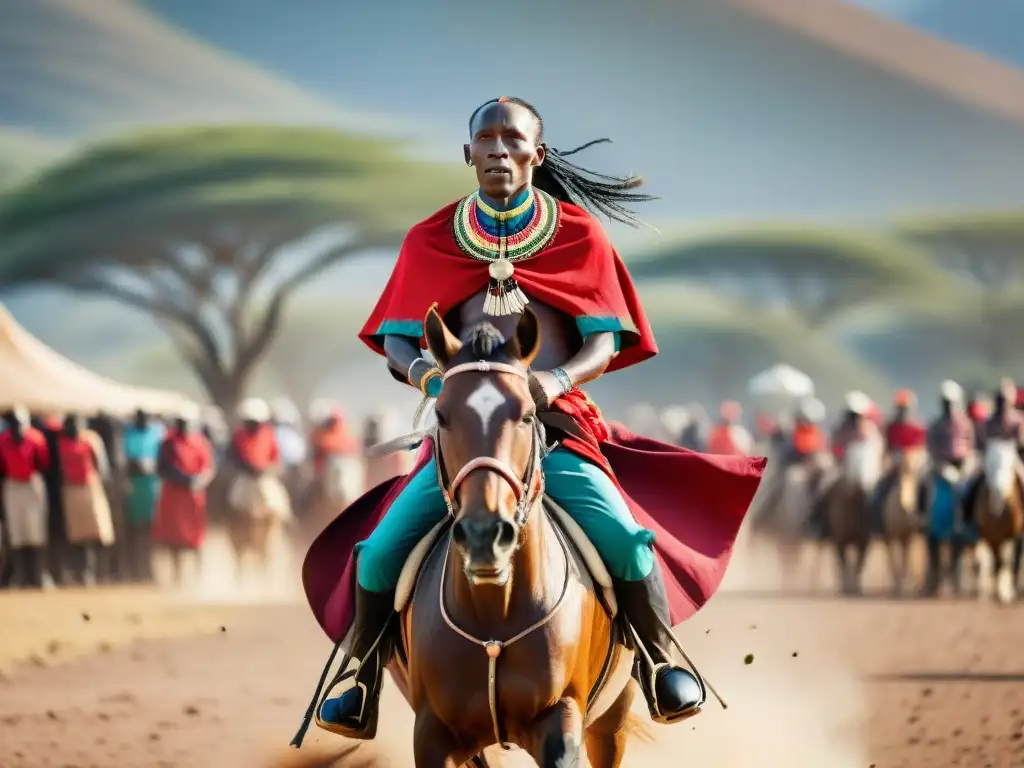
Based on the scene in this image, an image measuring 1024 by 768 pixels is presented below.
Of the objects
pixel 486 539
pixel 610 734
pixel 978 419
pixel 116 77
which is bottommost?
pixel 610 734

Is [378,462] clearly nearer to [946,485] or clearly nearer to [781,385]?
[946,485]

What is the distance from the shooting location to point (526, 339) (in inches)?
210

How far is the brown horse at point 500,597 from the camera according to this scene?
5.01 metres

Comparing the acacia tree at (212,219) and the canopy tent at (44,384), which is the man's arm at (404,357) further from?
the acacia tree at (212,219)

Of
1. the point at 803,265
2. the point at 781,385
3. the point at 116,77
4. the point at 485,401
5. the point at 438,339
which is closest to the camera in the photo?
the point at 485,401

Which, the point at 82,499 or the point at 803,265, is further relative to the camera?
the point at 803,265

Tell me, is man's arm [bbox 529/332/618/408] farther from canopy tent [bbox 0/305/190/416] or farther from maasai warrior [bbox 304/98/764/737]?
canopy tent [bbox 0/305/190/416]

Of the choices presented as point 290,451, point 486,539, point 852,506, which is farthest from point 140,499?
point 486,539

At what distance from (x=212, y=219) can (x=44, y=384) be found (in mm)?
21248

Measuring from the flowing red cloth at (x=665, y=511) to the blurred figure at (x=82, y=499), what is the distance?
13.7 m

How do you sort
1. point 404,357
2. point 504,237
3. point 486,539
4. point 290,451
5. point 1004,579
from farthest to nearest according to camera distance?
1. point 290,451
2. point 1004,579
3. point 504,237
4. point 404,357
5. point 486,539

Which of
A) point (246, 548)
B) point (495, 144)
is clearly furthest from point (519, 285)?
point (246, 548)

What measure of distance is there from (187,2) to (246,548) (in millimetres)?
51540

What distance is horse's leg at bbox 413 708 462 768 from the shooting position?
18.0 feet
